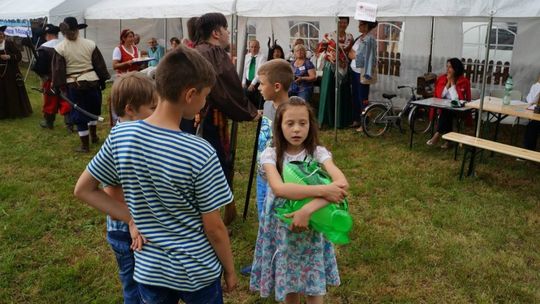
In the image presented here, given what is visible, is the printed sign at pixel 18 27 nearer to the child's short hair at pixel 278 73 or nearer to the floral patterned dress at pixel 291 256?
the child's short hair at pixel 278 73

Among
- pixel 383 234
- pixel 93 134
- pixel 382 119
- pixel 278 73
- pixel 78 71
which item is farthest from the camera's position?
pixel 382 119

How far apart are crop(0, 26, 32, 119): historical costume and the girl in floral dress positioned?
24.6ft

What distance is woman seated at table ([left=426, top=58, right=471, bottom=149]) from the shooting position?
634cm

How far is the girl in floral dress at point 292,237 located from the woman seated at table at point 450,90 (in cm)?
469

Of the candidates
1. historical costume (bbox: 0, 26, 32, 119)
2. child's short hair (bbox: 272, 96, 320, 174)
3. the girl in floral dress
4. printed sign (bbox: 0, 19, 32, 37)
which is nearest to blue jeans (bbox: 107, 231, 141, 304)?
the girl in floral dress

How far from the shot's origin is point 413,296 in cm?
291

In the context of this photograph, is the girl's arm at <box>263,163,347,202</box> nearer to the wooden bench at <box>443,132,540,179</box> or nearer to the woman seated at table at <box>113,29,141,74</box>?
the wooden bench at <box>443,132,540,179</box>

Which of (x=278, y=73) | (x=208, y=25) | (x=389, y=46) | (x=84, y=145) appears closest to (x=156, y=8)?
(x=84, y=145)

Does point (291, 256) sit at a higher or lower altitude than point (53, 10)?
lower

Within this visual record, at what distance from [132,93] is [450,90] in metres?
5.49

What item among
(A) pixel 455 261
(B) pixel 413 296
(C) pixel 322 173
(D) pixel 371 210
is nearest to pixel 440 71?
(D) pixel 371 210

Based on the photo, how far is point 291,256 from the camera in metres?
2.21

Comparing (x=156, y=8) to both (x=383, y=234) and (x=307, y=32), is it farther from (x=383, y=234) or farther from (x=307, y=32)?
(x=383, y=234)

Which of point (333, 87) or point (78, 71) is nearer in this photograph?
point (78, 71)
